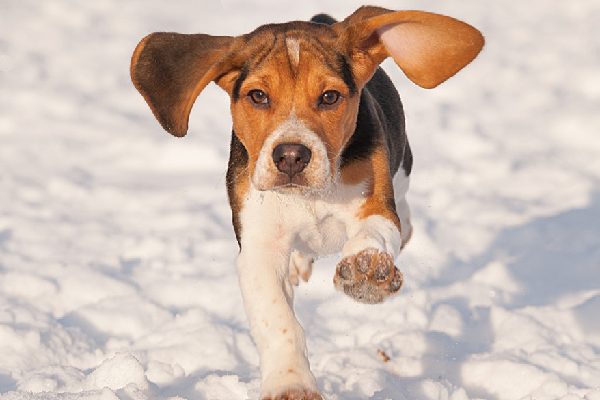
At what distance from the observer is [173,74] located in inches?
171

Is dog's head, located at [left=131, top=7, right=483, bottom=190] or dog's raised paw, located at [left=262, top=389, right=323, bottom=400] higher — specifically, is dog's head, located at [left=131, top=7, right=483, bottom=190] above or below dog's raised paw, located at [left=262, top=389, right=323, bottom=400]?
above

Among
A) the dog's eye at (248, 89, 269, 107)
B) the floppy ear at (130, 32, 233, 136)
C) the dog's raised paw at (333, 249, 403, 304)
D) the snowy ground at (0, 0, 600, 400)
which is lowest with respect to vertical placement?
the snowy ground at (0, 0, 600, 400)

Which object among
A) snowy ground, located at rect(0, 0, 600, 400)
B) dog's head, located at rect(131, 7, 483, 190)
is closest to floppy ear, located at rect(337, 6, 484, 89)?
dog's head, located at rect(131, 7, 483, 190)

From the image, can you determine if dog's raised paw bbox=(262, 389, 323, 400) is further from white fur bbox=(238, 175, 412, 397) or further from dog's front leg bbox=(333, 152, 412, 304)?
dog's front leg bbox=(333, 152, 412, 304)

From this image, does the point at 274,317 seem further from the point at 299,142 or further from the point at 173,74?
the point at 173,74

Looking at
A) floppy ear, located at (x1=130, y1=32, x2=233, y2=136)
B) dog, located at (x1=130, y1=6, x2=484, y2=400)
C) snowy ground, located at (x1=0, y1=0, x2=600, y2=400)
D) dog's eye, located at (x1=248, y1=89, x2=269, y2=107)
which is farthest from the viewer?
snowy ground, located at (x1=0, y1=0, x2=600, y2=400)

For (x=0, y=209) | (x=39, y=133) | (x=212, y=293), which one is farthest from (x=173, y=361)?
(x=39, y=133)

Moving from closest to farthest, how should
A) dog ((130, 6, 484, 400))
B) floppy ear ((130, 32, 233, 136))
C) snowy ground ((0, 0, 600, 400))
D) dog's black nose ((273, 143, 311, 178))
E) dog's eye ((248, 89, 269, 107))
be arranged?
dog's black nose ((273, 143, 311, 178)) < dog ((130, 6, 484, 400)) < dog's eye ((248, 89, 269, 107)) < floppy ear ((130, 32, 233, 136)) < snowy ground ((0, 0, 600, 400))

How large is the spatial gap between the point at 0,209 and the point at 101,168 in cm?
125

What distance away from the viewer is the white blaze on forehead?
4216 millimetres

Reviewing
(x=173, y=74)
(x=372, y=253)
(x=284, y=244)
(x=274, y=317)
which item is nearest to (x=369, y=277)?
(x=372, y=253)

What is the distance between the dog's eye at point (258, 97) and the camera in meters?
4.20

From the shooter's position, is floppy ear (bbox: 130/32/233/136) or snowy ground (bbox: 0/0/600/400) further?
snowy ground (bbox: 0/0/600/400)

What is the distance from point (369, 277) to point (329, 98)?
75 centimetres
